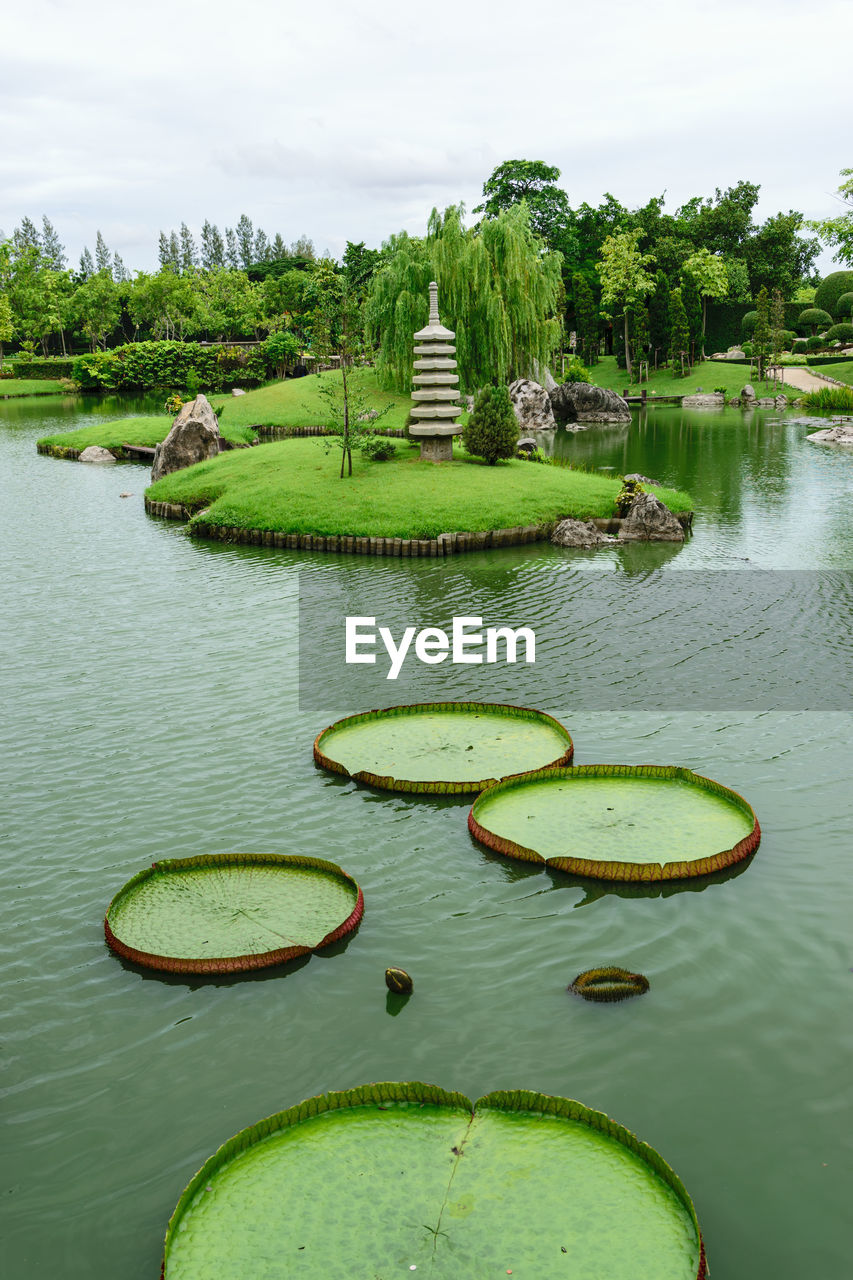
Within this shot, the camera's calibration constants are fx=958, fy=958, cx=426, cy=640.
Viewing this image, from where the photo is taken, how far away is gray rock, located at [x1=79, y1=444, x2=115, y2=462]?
41.9 metres

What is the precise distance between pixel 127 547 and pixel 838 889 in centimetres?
1880

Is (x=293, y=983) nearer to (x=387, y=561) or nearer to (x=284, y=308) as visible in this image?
(x=387, y=561)

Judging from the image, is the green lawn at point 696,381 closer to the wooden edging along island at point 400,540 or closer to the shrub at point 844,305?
the shrub at point 844,305

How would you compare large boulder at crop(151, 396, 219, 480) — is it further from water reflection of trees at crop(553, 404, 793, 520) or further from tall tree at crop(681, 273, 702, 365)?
tall tree at crop(681, 273, 702, 365)

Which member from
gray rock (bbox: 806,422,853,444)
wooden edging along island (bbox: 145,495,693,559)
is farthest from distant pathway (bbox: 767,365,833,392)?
wooden edging along island (bbox: 145,495,693,559)

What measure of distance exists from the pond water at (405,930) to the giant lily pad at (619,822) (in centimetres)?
24

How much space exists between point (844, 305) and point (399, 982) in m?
78.2

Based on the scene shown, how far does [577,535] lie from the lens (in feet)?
73.7

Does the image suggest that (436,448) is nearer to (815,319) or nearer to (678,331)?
(678,331)

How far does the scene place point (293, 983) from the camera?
7.18 m

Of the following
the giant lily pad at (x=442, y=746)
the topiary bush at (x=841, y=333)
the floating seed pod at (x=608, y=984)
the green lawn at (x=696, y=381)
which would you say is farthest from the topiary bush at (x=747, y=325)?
the floating seed pod at (x=608, y=984)

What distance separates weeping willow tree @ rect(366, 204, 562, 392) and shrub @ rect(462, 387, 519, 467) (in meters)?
11.2

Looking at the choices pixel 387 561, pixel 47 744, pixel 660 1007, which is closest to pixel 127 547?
pixel 387 561

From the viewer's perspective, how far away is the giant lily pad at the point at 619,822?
8398 mm
